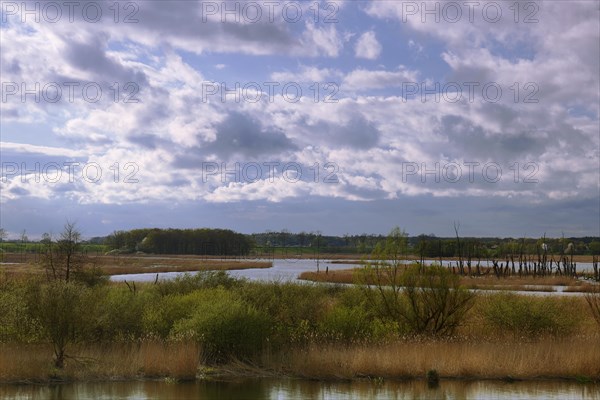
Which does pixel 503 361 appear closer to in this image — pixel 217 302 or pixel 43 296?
pixel 217 302

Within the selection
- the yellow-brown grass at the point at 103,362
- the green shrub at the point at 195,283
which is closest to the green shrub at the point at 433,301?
the green shrub at the point at 195,283

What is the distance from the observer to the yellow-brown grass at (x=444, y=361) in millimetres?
21359

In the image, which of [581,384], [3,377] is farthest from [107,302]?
[581,384]

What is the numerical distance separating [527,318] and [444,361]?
271 inches

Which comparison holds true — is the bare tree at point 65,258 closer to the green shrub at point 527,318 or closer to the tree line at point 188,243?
the green shrub at point 527,318

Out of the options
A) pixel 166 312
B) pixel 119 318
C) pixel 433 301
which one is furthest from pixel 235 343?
pixel 433 301

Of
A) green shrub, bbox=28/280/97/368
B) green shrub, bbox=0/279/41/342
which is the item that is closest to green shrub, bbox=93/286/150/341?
green shrub, bbox=28/280/97/368

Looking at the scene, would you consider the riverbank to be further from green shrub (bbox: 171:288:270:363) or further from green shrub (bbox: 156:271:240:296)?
green shrub (bbox: 156:271:240:296)

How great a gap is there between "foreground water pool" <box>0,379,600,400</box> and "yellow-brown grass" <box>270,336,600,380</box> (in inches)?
18.7

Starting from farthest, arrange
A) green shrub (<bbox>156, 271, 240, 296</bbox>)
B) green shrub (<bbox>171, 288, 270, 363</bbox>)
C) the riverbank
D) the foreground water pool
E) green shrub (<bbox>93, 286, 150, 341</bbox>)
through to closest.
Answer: green shrub (<bbox>156, 271, 240, 296</bbox>), green shrub (<bbox>93, 286, 150, 341</bbox>), green shrub (<bbox>171, 288, 270, 363</bbox>), the riverbank, the foreground water pool

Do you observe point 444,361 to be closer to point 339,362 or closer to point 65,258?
point 339,362

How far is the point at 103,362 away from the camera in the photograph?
21000 millimetres

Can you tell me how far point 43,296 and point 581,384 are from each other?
57.3 ft

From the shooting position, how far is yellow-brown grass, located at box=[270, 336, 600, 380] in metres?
21.4
